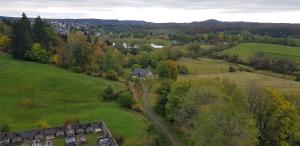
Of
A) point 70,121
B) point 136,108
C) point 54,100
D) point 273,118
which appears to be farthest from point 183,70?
point 273,118

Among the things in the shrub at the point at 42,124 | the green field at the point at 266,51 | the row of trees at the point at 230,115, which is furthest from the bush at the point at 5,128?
the green field at the point at 266,51

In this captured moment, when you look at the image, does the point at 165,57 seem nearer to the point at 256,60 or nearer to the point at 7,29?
the point at 256,60

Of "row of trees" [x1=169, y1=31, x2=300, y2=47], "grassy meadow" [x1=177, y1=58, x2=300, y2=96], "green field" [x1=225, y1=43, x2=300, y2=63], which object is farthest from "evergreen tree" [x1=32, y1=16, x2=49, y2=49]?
"row of trees" [x1=169, y1=31, x2=300, y2=47]

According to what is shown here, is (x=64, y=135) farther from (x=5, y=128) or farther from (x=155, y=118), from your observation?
(x=155, y=118)

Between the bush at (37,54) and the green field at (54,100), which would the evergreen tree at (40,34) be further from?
the green field at (54,100)

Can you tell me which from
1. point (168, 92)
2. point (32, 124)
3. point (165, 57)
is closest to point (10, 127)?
point (32, 124)

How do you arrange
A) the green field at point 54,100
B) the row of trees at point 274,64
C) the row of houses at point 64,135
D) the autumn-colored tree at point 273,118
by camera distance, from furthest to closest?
the row of trees at point 274,64 → the green field at point 54,100 → the row of houses at point 64,135 → the autumn-colored tree at point 273,118

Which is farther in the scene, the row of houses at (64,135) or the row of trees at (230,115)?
the row of houses at (64,135)
